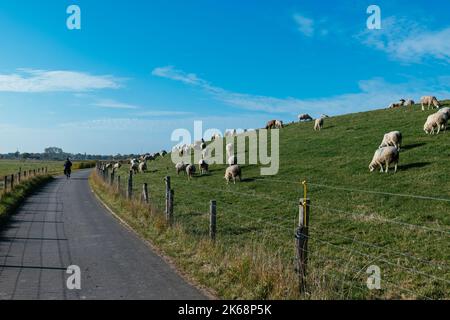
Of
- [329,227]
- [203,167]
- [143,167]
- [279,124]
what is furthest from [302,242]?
[279,124]

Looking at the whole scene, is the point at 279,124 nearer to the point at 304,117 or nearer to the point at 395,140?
the point at 304,117

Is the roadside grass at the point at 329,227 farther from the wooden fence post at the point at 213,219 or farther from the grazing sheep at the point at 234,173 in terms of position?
the grazing sheep at the point at 234,173

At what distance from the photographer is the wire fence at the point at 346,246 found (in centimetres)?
848

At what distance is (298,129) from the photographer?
56469 mm

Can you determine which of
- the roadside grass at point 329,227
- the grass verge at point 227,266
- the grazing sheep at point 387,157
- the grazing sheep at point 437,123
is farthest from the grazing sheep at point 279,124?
the grass verge at point 227,266

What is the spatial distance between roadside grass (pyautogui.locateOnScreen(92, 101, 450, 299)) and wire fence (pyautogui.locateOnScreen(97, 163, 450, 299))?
0.11 ft

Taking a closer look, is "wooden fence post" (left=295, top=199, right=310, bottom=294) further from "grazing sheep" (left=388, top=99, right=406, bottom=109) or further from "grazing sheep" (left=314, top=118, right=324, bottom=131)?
"grazing sheep" (left=388, top=99, right=406, bottom=109)

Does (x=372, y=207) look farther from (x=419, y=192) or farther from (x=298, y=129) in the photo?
(x=298, y=129)

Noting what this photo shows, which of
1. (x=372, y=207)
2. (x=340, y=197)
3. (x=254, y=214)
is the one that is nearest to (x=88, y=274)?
(x=254, y=214)

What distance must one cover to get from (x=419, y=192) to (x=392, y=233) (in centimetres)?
577

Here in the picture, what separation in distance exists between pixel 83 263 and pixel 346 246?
25.0 ft

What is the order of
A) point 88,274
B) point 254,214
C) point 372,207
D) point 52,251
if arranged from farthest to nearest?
1. point 254,214
2. point 372,207
3. point 52,251
4. point 88,274
